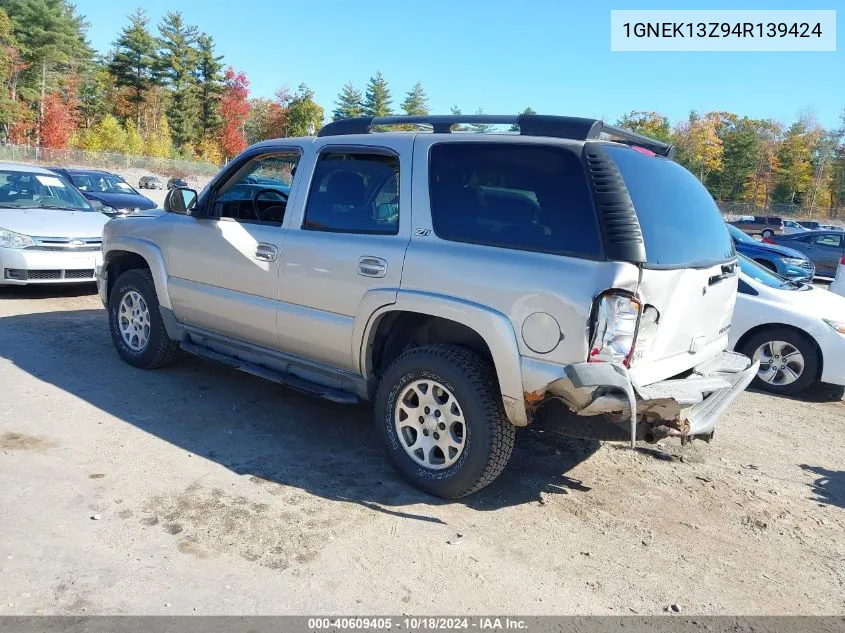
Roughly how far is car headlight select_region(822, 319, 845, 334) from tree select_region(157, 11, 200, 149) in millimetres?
72460

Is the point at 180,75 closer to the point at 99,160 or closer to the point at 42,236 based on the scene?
the point at 99,160

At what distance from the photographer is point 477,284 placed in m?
3.53

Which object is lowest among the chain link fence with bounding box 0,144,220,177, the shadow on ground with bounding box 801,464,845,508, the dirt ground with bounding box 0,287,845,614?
Result: the shadow on ground with bounding box 801,464,845,508

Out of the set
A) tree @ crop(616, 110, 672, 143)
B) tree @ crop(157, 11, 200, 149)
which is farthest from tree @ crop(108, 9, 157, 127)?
tree @ crop(616, 110, 672, 143)

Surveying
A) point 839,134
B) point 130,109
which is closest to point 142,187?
point 130,109

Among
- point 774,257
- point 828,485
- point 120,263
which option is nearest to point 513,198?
point 828,485

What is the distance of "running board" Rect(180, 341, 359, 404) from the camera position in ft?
13.9

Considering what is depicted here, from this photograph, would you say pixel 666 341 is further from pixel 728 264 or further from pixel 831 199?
pixel 831 199

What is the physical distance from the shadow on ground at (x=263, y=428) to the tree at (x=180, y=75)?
6999cm

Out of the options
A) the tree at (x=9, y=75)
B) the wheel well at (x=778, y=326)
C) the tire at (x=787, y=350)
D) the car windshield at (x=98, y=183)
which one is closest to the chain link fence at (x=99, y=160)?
the tree at (x=9, y=75)

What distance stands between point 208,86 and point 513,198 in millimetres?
75374

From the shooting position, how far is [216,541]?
3.25 m

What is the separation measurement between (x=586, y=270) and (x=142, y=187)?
53854 mm

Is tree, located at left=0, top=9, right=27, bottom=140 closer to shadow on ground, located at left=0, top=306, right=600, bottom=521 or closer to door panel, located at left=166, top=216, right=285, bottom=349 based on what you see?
→ shadow on ground, located at left=0, top=306, right=600, bottom=521
